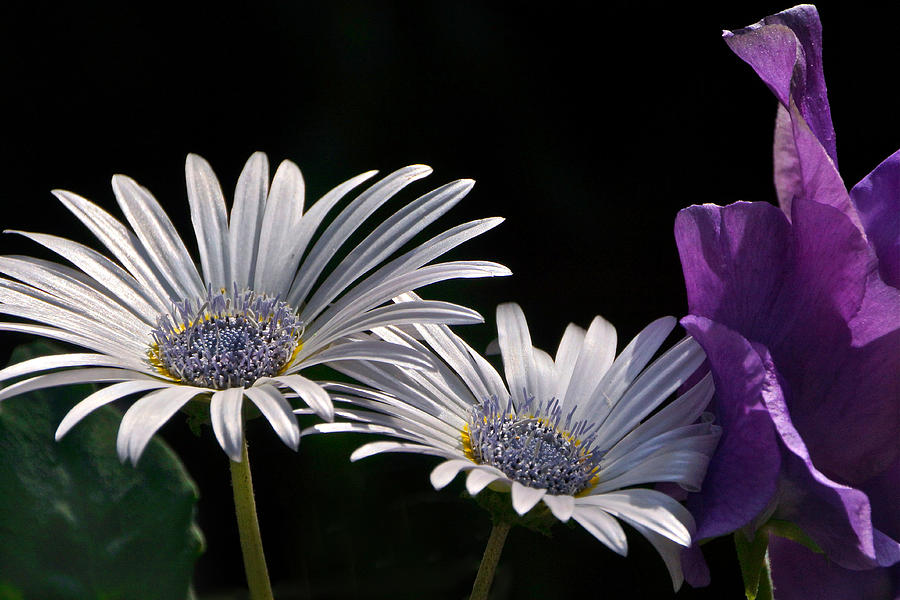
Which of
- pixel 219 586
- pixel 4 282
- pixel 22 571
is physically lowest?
pixel 219 586

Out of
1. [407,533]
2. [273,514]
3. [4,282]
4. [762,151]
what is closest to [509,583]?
[407,533]

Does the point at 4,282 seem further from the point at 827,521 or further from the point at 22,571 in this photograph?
the point at 827,521

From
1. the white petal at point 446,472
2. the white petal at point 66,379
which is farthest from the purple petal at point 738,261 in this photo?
the white petal at point 66,379

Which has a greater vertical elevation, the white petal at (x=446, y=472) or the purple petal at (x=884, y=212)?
the purple petal at (x=884, y=212)

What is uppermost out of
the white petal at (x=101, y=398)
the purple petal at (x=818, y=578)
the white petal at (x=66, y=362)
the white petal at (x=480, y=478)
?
the white petal at (x=66, y=362)

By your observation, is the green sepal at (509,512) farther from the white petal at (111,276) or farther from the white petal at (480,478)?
the white petal at (111,276)

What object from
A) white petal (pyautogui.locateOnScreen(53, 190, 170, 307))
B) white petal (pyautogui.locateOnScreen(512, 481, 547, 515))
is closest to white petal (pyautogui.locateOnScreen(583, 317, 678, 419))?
white petal (pyautogui.locateOnScreen(512, 481, 547, 515))

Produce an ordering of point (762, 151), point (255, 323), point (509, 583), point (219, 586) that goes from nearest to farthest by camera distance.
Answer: point (255, 323) < point (509, 583) < point (219, 586) < point (762, 151)
